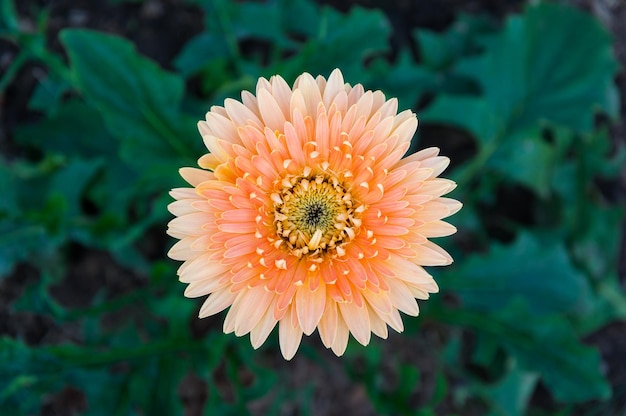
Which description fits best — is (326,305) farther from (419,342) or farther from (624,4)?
(624,4)

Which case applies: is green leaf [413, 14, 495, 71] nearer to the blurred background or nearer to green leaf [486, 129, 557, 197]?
the blurred background

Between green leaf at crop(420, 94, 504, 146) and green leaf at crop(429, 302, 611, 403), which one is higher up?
green leaf at crop(420, 94, 504, 146)

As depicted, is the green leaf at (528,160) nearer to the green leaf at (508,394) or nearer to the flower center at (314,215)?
the green leaf at (508,394)

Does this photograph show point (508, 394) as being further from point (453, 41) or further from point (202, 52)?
point (202, 52)

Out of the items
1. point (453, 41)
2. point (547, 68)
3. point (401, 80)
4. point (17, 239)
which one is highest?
point (453, 41)

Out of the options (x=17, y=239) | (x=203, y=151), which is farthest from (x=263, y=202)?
(x=17, y=239)

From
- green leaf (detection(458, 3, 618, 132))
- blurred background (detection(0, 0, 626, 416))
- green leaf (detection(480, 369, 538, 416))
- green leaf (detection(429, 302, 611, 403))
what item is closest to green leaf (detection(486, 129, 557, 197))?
blurred background (detection(0, 0, 626, 416))
